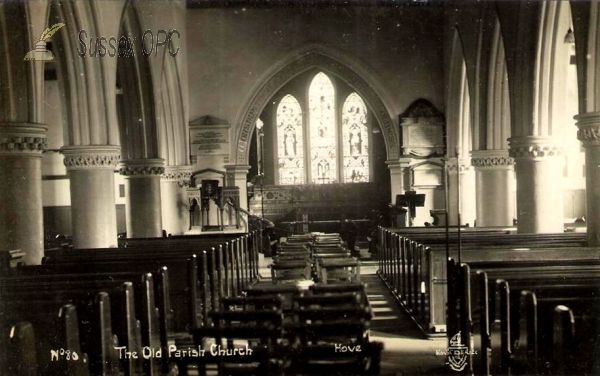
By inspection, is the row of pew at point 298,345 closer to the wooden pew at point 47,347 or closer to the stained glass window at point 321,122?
the wooden pew at point 47,347

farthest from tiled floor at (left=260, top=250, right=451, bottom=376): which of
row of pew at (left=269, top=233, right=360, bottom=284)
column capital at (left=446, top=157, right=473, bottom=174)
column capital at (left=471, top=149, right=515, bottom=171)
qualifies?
column capital at (left=446, top=157, right=473, bottom=174)

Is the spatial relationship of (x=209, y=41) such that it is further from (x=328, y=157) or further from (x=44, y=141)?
A: (x=44, y=141)

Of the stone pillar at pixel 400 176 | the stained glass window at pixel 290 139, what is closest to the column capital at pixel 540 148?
the stone pillar at pixel 400 176

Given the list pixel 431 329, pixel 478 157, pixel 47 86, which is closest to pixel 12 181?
pixel 431 329

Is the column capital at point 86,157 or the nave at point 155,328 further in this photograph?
the column capital at point 86,157

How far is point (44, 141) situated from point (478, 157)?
8.93 metres

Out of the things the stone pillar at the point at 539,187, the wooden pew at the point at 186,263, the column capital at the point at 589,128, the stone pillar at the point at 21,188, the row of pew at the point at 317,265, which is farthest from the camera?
the stone pillar at the point at 539,187

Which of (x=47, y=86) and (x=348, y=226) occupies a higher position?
(x=47, y=86)

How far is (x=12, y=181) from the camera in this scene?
8266 millimetres

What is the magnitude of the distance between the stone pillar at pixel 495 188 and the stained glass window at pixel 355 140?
7.68 m

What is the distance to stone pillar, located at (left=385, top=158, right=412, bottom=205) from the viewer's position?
18.7 metres

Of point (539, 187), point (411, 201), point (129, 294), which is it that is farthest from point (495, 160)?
point (129, 294)

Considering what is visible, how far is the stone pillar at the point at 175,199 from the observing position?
16938mm

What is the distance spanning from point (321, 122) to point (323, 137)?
0.48m
